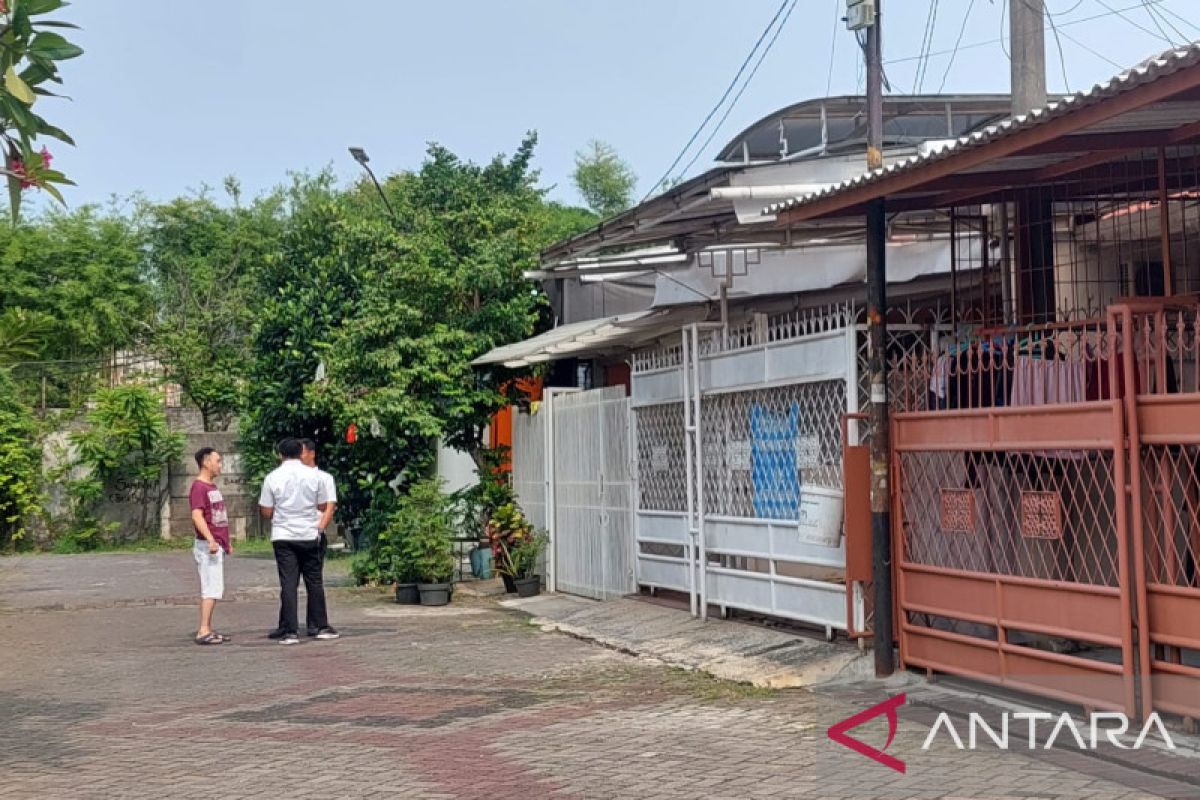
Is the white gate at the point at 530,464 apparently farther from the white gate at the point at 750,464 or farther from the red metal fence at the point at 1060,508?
the red metal fence at the point at 1060,508

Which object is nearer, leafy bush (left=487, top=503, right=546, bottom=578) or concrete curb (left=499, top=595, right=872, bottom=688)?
concrete curb (left=499, top=595, right=872, bottom=688)

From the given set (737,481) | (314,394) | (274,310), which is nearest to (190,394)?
(274,310)

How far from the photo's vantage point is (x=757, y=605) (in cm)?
1064

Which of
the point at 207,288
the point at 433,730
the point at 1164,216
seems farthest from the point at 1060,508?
the point at 207,288

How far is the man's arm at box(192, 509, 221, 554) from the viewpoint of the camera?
12039mm

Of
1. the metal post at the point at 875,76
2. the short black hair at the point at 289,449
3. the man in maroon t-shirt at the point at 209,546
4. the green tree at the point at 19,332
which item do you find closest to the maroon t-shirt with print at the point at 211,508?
the man in maroon t-shirt at the point at 209,546

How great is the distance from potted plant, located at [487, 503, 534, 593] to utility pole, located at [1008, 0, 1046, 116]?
23.3ft

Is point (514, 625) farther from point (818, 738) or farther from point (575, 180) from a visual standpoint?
point (575, 180)

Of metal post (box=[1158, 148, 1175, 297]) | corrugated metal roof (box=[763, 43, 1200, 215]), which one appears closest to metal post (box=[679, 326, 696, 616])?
corrugated metal roof (box=[763, 43, 1200, 215])

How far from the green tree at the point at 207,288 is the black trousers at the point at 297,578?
1902 cm

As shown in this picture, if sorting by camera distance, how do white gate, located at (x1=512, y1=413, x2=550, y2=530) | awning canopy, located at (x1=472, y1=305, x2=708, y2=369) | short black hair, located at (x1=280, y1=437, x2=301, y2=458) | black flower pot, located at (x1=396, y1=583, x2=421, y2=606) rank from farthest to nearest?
white gate, located at (x1=512, y1=413, x2=550, y2=530), black flower pot, located at (x1=396, y1=583, x2=421, y2=606), awning canopy, located at (x1=472, y1=305, x2=708, y2=369), short black hair, located at (x1=280, y1=437, x2=301, y2=458)

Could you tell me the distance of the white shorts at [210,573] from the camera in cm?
1201

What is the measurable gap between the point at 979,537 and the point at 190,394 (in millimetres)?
28060

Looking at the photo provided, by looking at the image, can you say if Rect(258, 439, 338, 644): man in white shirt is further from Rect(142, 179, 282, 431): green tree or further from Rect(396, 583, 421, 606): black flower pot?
Rect(142, 179, 282, 431): green tree
